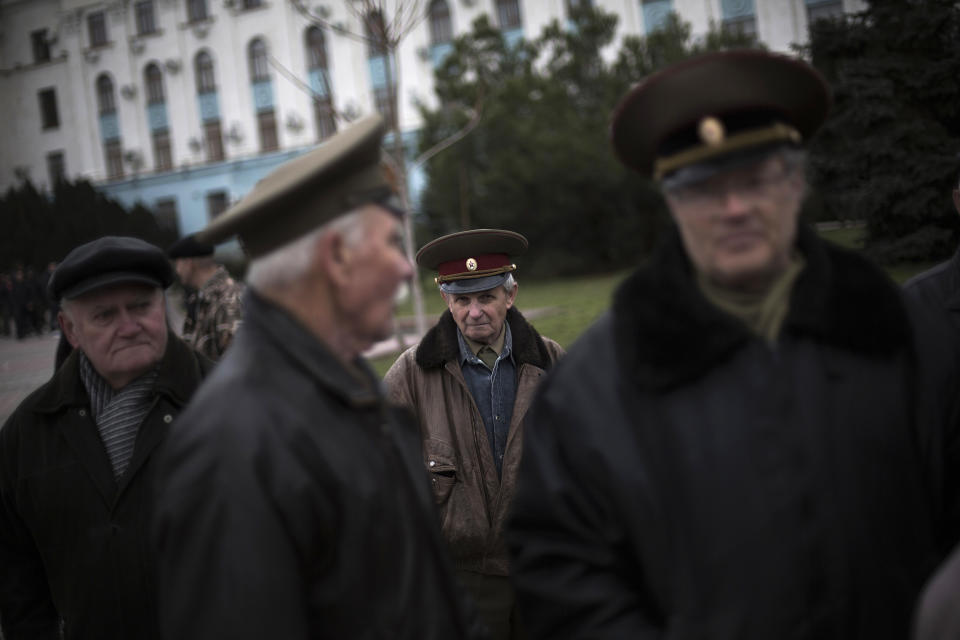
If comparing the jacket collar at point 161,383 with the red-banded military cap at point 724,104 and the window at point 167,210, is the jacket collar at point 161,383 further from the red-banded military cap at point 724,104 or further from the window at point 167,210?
the window at point 167,210

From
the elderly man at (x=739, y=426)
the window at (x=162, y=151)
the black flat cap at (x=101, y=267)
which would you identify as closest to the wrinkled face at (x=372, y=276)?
the elderly man at (x=739, y=426)

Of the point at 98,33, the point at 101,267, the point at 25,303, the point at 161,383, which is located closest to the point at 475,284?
the point at 161,383

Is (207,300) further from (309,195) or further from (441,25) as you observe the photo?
(441,25)

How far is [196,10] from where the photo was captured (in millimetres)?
40906

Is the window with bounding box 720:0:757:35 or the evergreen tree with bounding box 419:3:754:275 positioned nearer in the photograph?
the evergreen tree with bounding box 419:3:754:275

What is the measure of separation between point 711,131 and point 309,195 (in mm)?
842

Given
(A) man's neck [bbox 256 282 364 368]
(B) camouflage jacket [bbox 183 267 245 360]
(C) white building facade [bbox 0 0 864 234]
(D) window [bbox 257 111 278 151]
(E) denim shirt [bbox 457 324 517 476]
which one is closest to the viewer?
(A) man's neck [bbox 256 282 364 368]

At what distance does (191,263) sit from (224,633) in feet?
15.9

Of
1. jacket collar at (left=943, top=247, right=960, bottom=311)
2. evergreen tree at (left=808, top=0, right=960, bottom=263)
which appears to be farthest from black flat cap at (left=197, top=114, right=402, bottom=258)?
evergreen tree at (left=808, top=0, right=960, bottom=263)

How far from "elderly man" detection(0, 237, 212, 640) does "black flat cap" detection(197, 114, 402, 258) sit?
1.09 m

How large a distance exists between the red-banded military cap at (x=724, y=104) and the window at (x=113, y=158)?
45.5 m

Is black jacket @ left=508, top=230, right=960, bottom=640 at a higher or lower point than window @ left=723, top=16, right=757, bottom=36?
lower

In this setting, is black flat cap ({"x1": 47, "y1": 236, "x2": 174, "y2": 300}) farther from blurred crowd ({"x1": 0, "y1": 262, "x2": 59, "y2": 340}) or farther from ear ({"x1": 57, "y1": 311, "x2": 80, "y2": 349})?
blurred crowd ({"x1": 0, "y1": 262, "x2": 59, "y2": 340})

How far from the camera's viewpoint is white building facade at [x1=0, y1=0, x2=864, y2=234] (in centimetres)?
3766
